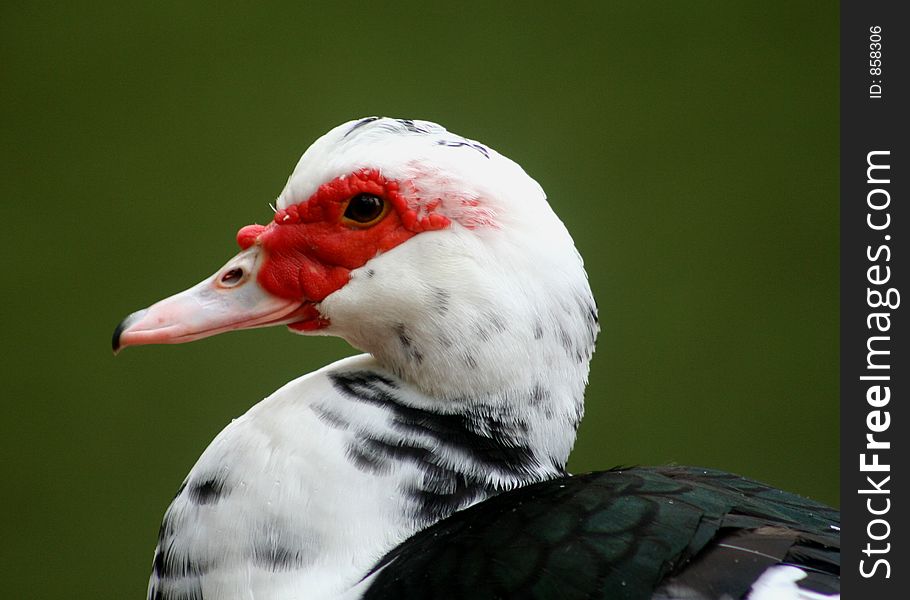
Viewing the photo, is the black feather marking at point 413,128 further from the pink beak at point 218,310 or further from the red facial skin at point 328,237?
the pink beak at point 218,310

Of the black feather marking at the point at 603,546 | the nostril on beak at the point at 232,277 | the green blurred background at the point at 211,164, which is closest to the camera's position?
the black feather marking at the point at 603,546

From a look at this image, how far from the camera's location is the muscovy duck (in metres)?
1.06

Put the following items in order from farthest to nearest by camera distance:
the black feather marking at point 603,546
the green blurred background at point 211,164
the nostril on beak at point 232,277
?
the green blurred background at point 211,164 < the nostril on beak at point 232,277 < the black feather marking at point 603,546

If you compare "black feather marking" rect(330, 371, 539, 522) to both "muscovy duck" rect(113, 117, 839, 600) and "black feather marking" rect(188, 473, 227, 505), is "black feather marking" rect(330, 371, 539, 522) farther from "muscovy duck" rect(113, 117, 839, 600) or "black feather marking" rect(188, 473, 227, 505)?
"black feather marking" rect(188, 473, 227, 505)

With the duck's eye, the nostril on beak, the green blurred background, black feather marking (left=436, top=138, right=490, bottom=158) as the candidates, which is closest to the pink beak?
the nostril on beak

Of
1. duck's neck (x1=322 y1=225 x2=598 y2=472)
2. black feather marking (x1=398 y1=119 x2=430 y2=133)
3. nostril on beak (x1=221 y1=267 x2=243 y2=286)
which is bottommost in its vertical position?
duck's neck (x1=322 y1=225 x2=598 y2=472)

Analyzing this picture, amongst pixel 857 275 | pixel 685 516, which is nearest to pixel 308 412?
pixel 685 516

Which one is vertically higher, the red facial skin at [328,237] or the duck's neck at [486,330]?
the red facial skin at [328,237]

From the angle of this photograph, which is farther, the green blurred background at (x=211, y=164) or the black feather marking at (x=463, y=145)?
the green blurred background at (x=211, y=164)

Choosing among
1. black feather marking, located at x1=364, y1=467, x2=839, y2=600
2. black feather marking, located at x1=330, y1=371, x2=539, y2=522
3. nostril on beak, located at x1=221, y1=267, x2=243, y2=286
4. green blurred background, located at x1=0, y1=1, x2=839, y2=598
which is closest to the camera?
black feather marking, located at x1=364, y1=467, x2=839, y2=600

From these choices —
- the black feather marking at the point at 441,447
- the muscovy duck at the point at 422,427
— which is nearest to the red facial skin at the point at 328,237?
the muscovy duck at the point at 422,427

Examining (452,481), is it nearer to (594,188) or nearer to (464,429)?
(464,429)

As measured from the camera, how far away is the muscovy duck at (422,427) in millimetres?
1063

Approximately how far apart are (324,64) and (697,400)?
1.22 meters
